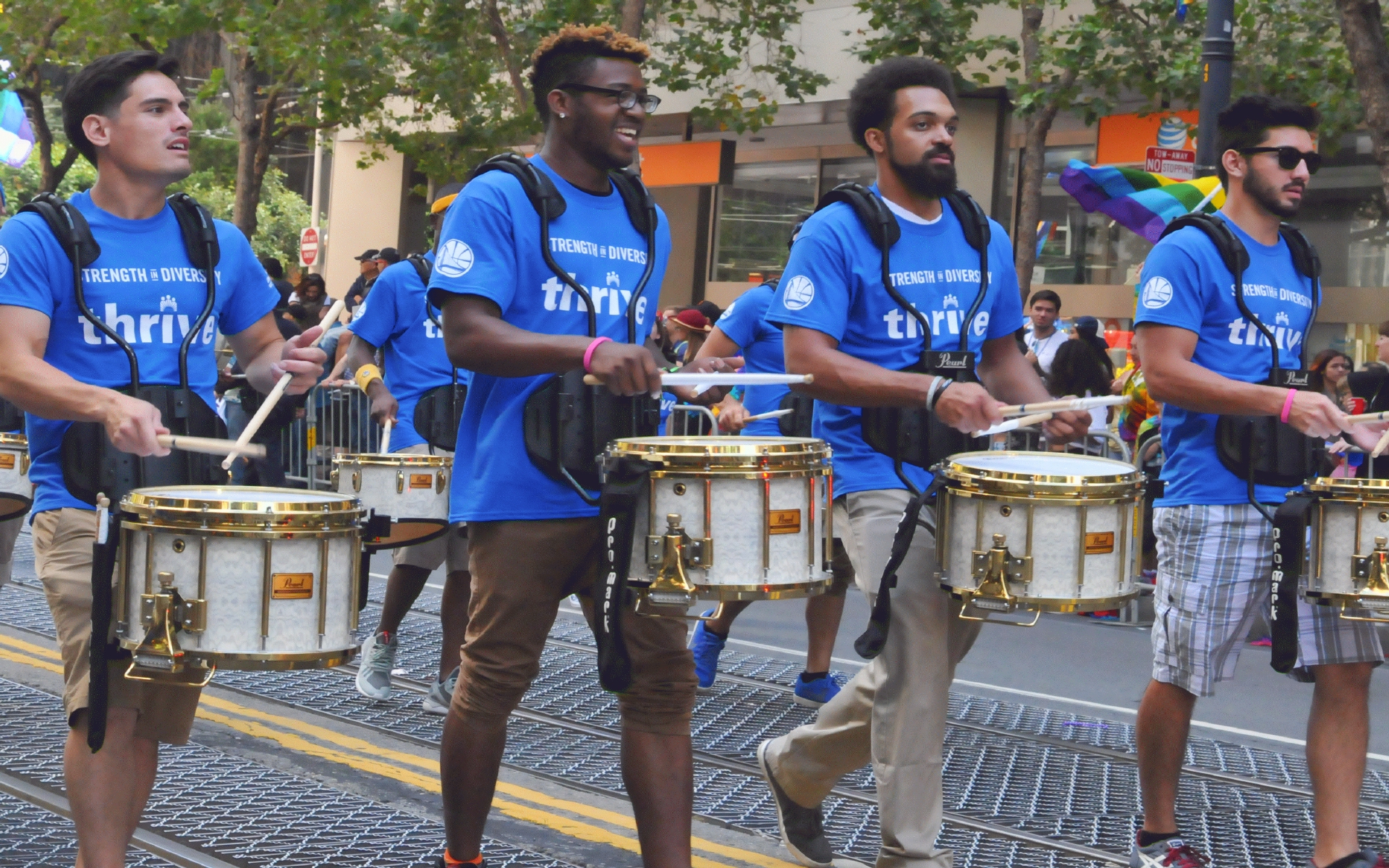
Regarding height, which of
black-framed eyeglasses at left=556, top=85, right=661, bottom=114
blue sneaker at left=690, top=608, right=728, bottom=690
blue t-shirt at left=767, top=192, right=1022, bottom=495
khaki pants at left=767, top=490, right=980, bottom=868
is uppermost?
black-framed eyeglasses at left=556, top=85, right=661, bottom=114

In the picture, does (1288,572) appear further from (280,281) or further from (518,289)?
(280,281)

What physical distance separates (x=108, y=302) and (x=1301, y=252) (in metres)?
3.33

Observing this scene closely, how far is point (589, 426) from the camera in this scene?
164 inches

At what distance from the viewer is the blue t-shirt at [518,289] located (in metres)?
4.15

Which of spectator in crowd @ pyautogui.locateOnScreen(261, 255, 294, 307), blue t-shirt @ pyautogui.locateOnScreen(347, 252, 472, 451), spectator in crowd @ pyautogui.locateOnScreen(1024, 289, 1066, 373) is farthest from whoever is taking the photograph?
spectator in crowd @ pyautogui.locateOnScreen(261, 255, 294, 307)

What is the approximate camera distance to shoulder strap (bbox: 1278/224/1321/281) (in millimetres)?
5074

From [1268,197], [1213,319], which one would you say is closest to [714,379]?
[1213,319]

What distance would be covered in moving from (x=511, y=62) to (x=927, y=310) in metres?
12.6

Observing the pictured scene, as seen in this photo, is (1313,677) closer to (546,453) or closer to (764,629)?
(546,453)

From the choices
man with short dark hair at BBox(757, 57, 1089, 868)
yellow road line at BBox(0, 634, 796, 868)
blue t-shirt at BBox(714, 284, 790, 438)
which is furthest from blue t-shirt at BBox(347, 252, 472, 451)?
man with short dark hair at BBox(757, 57, 1089, 868)

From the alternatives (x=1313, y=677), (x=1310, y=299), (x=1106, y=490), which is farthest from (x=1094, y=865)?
(x=1310, y=299)

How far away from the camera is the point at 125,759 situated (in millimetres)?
4016

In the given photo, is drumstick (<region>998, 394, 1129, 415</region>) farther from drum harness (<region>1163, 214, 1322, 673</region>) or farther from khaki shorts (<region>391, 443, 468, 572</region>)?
khaki shorts (<region>391, 443, 468, 572</region>)

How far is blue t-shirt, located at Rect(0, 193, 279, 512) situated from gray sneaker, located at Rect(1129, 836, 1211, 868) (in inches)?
112
